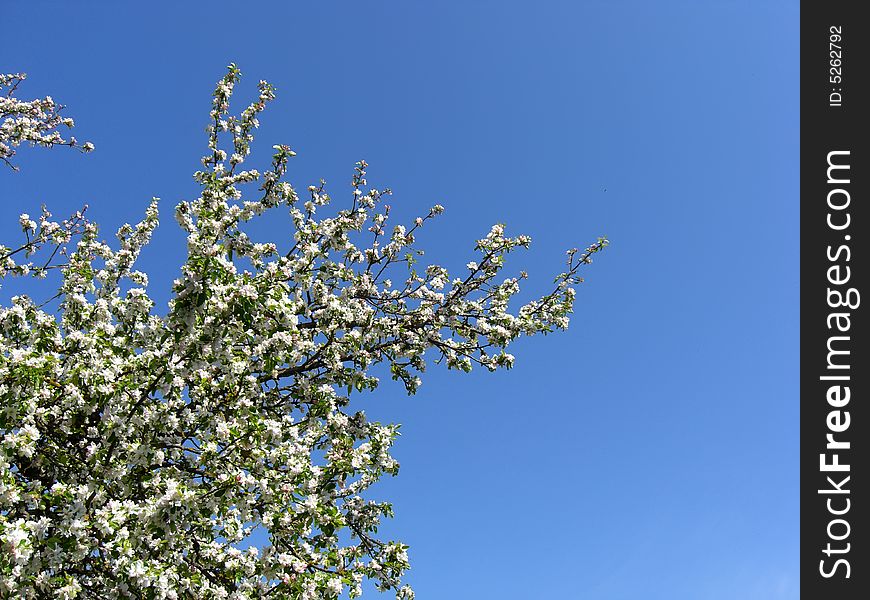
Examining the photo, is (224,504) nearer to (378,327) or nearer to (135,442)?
(135,442)

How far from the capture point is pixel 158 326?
6.59m

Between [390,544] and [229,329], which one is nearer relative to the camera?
[229,329]

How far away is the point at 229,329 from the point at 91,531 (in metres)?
2.31

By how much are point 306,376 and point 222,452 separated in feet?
8.22

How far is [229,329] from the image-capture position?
6.48 m

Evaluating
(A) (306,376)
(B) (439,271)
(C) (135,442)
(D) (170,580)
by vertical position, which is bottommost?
(D) (170,580)

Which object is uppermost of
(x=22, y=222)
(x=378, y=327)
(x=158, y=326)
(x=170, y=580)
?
(x=22, y=222)

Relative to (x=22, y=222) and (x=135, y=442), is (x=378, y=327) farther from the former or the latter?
(x=22, y=222)

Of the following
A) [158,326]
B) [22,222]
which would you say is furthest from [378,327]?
[22,222]

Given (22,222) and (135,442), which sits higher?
(22,222)
